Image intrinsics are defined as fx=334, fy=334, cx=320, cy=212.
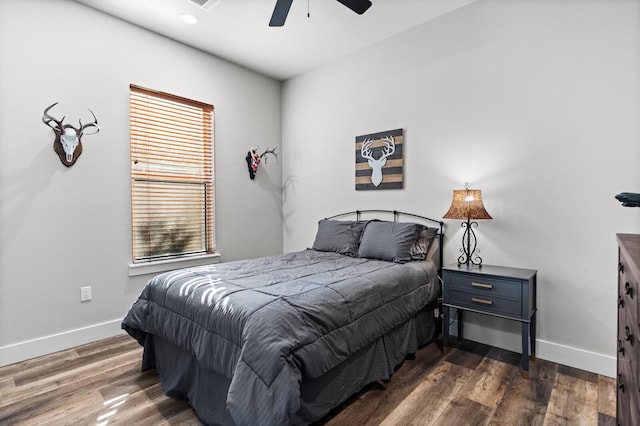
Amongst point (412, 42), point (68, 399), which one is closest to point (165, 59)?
point (412, 42)

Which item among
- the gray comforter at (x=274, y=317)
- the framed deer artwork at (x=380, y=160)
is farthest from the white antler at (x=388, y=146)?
the gray comforter at (x=274, y=317)

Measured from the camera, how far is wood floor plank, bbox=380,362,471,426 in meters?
1.82

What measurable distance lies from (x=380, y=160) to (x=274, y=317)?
234 cm

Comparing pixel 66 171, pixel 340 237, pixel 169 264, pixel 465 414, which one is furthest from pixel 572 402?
pixel 66 171

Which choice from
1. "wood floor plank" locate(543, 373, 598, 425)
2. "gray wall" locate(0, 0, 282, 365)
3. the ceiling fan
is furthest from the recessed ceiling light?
"wood floor plank" locate(543, 373, 598, 425)

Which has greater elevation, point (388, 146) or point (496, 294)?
point (388, 146)

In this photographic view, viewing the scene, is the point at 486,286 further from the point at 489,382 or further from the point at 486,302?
the point at 489,382

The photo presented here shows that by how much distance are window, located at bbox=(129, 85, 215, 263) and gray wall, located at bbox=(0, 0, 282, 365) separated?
10cm

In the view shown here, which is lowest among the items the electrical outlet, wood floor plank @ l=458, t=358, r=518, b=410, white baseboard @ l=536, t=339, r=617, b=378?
wood floor plank @ l=458, t=358, r=518, b=410

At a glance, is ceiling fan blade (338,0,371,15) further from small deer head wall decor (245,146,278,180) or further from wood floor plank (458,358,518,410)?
wood floor plank (458,358,518,410)

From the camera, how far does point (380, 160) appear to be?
3.49m

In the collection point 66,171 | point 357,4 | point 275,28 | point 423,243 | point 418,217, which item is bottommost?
point 423,243

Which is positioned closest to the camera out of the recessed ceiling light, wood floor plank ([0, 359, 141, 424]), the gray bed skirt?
the gray bed skirt

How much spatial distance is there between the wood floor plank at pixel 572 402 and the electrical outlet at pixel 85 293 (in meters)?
3.40
